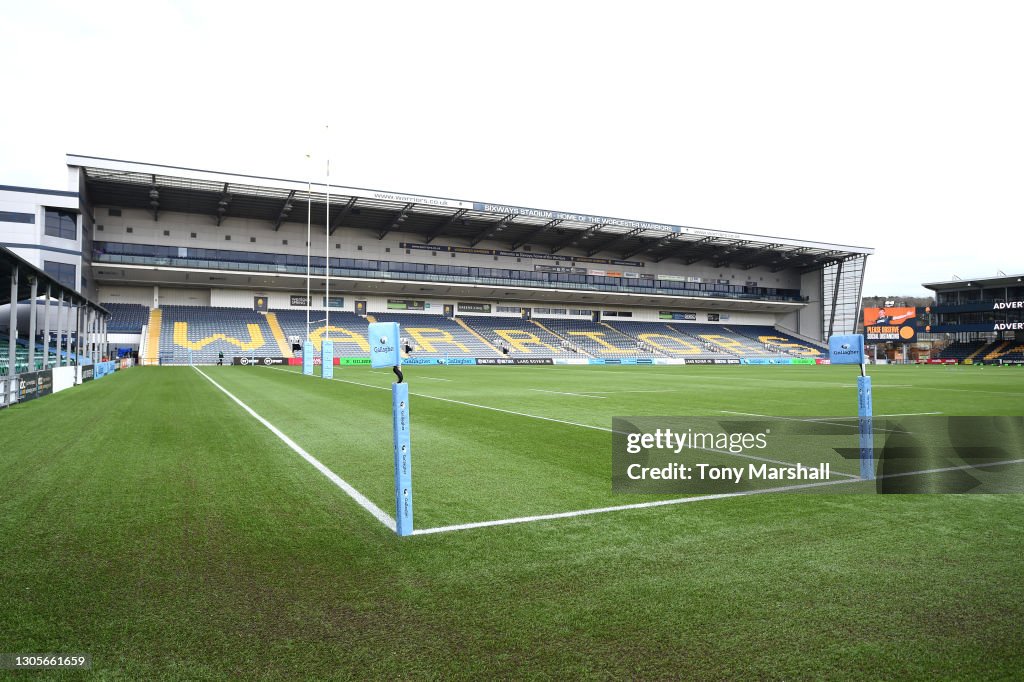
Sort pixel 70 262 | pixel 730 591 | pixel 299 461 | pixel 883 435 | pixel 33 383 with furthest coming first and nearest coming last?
pixel 70 262 → pixel 33 383 → pixel 883 435 → pixel 299 461 → pixel 730 591

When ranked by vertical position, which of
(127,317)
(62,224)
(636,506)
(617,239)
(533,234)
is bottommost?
(636,506)

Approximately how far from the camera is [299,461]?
24.4 feet

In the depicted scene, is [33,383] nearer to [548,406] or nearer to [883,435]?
[548,406]

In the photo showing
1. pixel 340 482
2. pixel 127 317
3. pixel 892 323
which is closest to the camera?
pixel 340 482

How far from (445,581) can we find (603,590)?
0.96m

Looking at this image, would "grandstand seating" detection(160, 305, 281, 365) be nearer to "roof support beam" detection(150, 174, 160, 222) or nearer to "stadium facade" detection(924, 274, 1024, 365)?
"roof support beam" detection(150, 174, 160, 222)

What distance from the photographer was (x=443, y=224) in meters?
58.2

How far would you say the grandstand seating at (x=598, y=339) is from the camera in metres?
61.7

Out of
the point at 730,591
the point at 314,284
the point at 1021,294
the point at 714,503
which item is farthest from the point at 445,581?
the point at 1021,294

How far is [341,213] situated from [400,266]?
30.2ft

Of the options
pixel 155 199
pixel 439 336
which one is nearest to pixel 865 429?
pixel 439 336

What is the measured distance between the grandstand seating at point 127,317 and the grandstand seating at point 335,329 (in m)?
11.2

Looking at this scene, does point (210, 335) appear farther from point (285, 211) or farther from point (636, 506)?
point (636, 506)

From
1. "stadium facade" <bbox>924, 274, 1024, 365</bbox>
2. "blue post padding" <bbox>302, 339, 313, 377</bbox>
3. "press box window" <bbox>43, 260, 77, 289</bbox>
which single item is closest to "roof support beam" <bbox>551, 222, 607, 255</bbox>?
"blue post padding" <bbox>302, 339, 313, 377</bbox>
